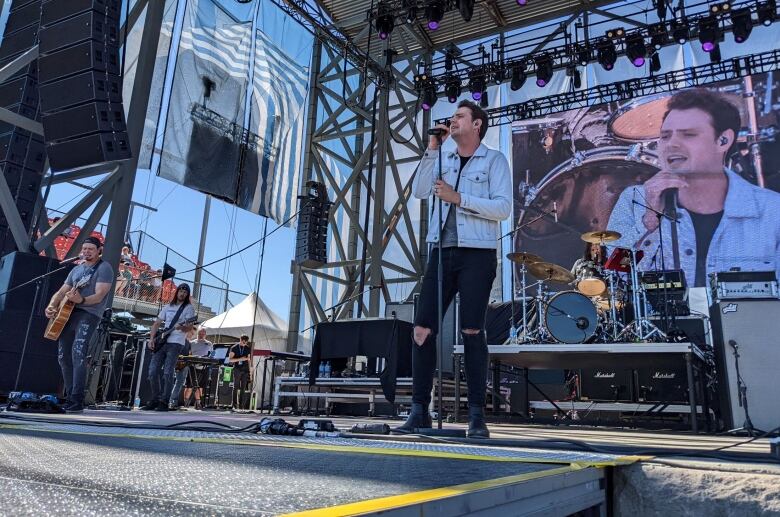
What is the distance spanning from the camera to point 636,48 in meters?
9.29

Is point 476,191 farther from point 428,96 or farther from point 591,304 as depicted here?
point 428,96

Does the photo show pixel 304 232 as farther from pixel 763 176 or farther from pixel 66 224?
pixel 763 176

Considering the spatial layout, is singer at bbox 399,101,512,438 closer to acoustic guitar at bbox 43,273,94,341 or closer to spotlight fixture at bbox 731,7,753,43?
acoustic guitar at bbox 43,273,94,341

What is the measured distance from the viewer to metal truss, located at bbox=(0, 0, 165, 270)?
5.75 meters

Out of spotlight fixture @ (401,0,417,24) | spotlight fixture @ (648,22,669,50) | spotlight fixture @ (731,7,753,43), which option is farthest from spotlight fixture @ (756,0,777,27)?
spotlight fixture @ (401,0,417,24)

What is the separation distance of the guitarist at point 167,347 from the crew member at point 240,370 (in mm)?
3129

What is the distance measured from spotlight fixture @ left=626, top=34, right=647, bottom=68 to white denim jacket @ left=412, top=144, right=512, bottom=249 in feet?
25.9

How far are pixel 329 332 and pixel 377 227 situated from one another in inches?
188

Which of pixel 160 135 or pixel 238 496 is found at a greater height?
pixel 160 135

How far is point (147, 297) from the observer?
13.9 metres

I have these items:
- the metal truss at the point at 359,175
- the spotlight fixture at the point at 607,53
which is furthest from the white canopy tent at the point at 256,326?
the spotlight fixture at the point at 607,53

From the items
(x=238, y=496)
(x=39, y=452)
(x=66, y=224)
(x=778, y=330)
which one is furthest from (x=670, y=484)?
(x=66, y=224)

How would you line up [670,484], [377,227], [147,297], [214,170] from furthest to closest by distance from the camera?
1. [147,297]
2. [377,227]
3. [214,170]
4. [670,484]

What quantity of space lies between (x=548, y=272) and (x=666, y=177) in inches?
185
